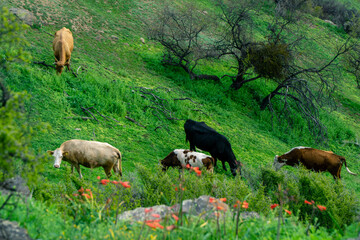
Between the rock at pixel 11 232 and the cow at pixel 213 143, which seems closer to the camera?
the rock at pixel 11 232

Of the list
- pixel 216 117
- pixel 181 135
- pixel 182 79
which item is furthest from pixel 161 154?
pixel 182 79

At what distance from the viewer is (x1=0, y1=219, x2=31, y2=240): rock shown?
3754 mm

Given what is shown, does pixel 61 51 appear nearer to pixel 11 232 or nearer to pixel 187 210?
pixel 187 210

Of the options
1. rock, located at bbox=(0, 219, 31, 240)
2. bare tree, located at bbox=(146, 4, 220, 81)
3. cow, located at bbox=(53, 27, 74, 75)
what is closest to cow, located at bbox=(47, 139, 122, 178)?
rock, located at bbox=(0, 219, 31, 240)

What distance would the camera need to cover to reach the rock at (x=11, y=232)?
148 inches

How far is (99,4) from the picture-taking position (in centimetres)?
2383

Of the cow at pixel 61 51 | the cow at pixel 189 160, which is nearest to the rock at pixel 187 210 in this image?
the cow at pixel 189 160

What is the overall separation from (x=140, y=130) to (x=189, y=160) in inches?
131

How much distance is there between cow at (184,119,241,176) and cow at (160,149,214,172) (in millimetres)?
1660

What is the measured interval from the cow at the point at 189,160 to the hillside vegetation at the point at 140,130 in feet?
2.26

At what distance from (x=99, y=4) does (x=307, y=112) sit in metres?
15.6

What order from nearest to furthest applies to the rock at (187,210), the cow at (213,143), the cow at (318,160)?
1. the rock at (187,210)
2. the cow at (213,143)
3. the cow at (318,160)

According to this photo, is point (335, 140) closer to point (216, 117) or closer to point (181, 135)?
point (216, 117)

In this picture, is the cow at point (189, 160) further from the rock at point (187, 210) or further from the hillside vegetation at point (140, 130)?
the rock at point (187, 210)
